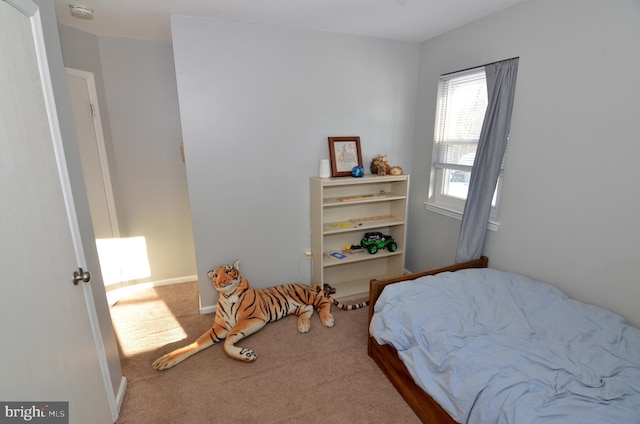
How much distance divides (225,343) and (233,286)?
1.43 ft

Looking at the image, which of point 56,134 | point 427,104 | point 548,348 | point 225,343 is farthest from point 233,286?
point 427,104

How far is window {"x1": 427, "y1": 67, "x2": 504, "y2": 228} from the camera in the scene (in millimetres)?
2553

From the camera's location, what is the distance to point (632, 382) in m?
1.30

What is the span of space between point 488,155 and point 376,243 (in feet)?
4.23

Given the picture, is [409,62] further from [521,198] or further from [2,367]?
[2,367]

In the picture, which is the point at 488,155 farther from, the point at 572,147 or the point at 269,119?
the point at 269,119

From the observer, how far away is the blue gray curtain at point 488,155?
2176 mm

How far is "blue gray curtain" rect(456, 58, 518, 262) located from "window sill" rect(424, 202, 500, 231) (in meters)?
0.07

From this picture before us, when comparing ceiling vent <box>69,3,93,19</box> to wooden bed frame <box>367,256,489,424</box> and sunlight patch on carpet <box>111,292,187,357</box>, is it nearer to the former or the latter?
sunlight patch on carpet <box>111,292,187,357</box>

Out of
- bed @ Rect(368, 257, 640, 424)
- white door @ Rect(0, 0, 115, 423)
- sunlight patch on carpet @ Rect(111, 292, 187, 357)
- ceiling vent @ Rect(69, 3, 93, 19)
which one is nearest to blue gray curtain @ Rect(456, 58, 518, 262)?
bed @ Rect(368, 257, 640, 424)

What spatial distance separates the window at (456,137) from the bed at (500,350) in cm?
83

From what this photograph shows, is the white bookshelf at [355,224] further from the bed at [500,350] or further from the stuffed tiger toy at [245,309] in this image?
the bed at [500,350]

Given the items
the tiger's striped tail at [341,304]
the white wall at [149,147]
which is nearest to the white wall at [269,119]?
the tiger's striped tail at [341,304]

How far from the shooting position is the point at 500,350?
4.89 ft
